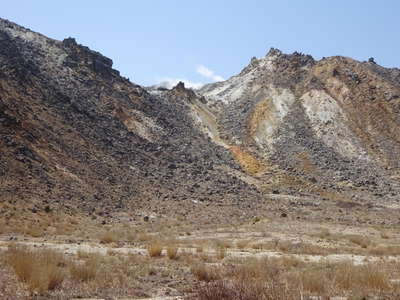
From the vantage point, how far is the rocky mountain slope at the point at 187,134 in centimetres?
3688

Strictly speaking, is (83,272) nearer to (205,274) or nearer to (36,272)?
(36,272)

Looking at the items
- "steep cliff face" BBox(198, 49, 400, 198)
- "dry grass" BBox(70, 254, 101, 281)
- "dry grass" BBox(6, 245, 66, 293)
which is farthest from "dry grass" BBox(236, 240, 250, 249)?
"steep cliff face" BBox(198, 49, 400, 198)

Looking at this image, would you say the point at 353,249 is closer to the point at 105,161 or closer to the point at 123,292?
the point at 123,292

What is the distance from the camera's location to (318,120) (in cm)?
6750

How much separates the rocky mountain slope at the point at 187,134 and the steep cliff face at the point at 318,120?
0.22 m

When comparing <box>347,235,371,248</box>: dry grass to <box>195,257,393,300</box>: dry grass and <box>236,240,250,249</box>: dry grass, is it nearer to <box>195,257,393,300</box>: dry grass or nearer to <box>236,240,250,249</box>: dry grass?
<box>236,240,250,249</box>: dry grass

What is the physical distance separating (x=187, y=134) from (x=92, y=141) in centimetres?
1722

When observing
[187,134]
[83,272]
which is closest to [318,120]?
[187,134]

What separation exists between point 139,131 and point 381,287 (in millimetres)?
45158

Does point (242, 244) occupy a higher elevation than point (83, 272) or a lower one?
lower

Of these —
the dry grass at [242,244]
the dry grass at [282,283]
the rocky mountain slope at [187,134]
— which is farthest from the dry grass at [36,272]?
the rocky mountain slope at [187,134]

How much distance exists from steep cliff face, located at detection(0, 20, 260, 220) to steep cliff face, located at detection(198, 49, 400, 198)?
7158 mm

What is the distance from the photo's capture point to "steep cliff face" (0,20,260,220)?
3450 centimetres

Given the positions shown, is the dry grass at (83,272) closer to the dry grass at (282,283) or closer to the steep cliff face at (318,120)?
the dry grass at (282,283)
